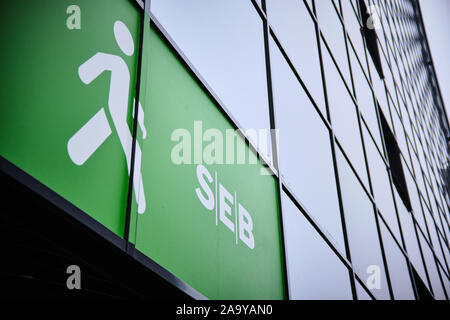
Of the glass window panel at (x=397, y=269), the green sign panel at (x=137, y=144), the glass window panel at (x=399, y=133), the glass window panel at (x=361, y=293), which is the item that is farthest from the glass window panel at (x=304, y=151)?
the glass window panel at (x=399, y=133)

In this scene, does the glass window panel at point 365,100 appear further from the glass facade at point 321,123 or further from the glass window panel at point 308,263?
the glass window panel at point 308,263

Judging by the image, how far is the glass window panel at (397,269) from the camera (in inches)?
368

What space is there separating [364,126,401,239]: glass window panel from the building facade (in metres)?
0.31

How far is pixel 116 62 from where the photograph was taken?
3.26 m

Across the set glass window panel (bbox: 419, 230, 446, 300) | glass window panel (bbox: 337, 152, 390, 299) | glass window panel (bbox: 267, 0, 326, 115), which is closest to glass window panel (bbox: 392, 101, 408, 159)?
glass window panel (bbox: 419, 230, 446, 300)

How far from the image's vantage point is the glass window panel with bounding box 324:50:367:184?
8461 millimetres

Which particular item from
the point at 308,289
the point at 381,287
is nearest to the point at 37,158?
the point at 308,289

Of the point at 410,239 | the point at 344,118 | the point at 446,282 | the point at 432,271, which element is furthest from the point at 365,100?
the point at 446,282

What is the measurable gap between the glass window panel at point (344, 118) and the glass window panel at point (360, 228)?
47 cm

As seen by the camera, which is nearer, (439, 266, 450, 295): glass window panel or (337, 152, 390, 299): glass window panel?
(337, 152, 390, 299): glass window panel

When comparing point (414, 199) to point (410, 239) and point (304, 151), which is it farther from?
point (304, 151)

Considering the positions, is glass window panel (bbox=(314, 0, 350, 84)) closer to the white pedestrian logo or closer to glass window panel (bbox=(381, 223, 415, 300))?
glass window panel (bbox=(381, 223, 415, 300))

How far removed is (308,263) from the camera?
560 centimetres

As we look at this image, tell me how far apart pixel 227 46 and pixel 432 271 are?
11614 mm
